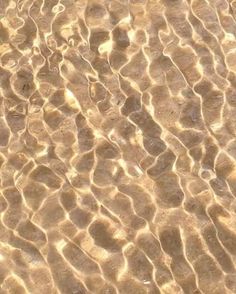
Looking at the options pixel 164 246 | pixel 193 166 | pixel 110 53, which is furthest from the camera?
pixel 110 53

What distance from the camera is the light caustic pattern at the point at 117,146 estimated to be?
6.08ft

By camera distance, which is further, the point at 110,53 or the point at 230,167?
the point at 110,53

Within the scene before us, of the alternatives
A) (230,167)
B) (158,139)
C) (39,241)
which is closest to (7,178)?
(39,241)

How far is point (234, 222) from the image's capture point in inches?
74.8

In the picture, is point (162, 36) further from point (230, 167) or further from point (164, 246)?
point (164, 246)

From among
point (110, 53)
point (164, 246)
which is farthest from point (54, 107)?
point (164, 246)

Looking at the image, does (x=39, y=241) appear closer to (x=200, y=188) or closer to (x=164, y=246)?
Result: (x=164, y=246)

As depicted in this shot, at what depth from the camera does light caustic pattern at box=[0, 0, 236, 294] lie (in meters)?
1.85

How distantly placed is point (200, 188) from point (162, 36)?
0.59m

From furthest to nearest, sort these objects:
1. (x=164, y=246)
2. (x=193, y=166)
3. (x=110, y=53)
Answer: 1. (x=110, y=53)
2. (x=193, y=166)
3. (x=164, y=246)

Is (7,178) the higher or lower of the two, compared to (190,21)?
lower

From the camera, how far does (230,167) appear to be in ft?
6.51

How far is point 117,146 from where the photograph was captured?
80.5 inches

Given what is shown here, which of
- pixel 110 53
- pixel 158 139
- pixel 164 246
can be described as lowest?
pixel 164 246
